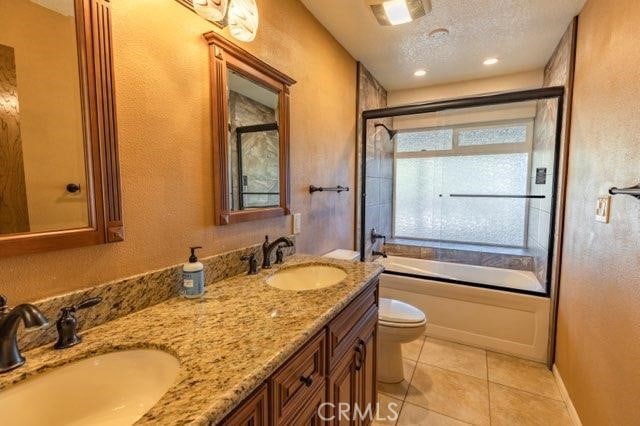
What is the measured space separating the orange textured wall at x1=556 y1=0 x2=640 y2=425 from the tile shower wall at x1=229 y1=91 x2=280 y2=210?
1.53 metres

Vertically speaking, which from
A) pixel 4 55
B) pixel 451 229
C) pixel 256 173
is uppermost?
pixel 4 55

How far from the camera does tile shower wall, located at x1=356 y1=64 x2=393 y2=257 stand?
2789 mm

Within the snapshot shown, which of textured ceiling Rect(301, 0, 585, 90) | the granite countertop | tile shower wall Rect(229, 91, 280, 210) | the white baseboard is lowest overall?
the white baseboard

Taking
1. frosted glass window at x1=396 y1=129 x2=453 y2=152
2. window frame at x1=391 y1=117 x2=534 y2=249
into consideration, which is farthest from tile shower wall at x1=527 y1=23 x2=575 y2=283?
frosted glass window at x1=396 y1=129 x2=453 y2=152

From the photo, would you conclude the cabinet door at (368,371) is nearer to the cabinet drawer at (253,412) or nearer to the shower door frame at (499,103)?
the cabinet drawer at (253,412)

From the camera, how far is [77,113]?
83 centimetres

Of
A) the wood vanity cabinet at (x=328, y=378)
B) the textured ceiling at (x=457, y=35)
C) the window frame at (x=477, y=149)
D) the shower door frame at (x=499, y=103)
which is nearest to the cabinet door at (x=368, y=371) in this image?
the wood vanity cabinet at (x=328, y=378)

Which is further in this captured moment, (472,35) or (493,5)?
(472,35)

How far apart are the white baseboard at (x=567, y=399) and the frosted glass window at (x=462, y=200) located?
4.14 feet

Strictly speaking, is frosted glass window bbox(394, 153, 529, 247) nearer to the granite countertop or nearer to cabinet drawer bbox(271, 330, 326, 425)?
the granite countertop

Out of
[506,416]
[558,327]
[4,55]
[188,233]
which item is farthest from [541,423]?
[4,55]

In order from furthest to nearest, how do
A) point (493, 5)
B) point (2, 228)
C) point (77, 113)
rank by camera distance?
point (493, 5)
point (77, 113)
point (2, 228)

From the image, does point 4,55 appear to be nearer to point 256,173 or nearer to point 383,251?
point 256,173

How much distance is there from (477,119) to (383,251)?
64.7 inches
